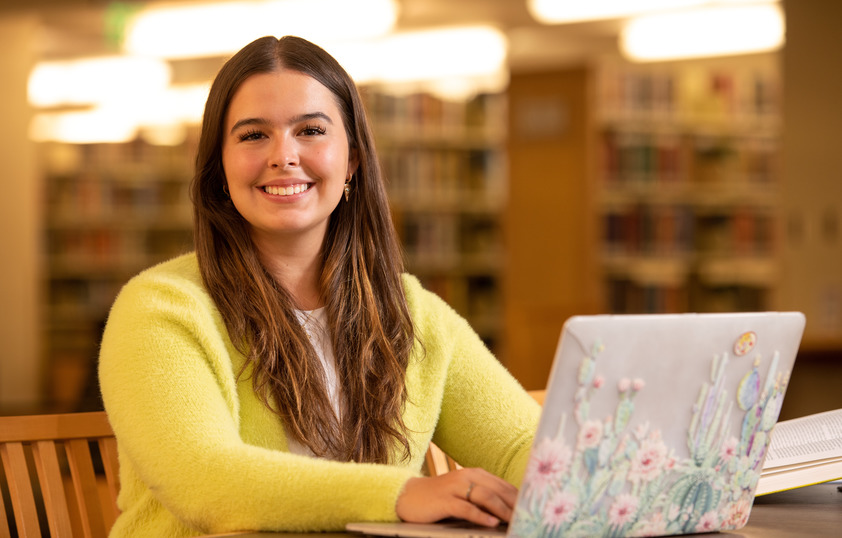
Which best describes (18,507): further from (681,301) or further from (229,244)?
(681,301)

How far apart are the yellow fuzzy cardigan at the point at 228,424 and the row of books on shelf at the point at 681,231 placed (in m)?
5.66

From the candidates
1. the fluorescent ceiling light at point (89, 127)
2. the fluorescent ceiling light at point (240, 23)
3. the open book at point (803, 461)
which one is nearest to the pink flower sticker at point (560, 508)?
the open book at point (803, 461)

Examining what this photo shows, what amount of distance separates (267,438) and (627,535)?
489mm

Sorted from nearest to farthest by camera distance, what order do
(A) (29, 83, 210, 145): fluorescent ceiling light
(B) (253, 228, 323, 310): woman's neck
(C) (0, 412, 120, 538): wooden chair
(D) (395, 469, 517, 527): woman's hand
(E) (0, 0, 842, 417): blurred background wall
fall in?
(D) (395, 469, 517, 527): woman's hand, (C) (0, 412, 120, 538): wooden chair, (B) (253, 228, 323, 310): woman's neck, (E) (0, 0, 842, 417): blurred background wall, (A) (29, 83, 210, 145): fluorescent ceiling light

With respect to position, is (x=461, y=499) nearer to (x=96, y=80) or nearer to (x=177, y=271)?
(x=177, y=271)

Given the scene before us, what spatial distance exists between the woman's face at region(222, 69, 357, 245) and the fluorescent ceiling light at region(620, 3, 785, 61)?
16.9 feet

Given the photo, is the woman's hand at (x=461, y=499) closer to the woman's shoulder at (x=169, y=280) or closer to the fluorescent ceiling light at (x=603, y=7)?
the woman's shoulder at (x=169, y=280)

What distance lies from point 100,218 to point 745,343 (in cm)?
768

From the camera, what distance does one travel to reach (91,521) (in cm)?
142

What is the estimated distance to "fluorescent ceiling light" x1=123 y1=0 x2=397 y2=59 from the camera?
6.05 meters

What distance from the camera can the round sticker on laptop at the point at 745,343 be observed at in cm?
89

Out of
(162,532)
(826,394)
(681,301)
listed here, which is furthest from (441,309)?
(681,301)

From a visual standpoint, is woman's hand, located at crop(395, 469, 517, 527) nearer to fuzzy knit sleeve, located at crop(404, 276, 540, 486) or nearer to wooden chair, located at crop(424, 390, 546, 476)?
fuzzy knit sleeve, located at crop(404, 276, 540, 486)

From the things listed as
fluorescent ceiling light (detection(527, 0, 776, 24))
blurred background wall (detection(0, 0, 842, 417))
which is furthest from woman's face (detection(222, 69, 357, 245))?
blurred background wall (detection(0, 0, 842, 417))
